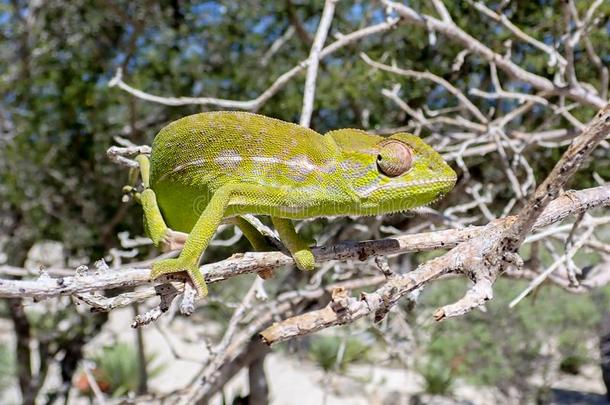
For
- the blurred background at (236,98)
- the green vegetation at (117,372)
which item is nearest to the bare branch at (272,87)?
the blurred background at (236,98)

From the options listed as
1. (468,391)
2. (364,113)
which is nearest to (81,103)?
(364,113)

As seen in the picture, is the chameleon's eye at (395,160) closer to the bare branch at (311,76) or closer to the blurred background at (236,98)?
the bare branch at (311,76)

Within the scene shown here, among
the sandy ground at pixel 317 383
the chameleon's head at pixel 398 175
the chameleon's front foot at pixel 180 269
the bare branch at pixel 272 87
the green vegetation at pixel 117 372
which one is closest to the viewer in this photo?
the chameleon's front foot at pixel 180 269

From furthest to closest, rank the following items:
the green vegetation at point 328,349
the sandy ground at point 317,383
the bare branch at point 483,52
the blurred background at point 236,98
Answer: the green vegetation at point 328,349 < the sandy ground at point 317,383 < the blurred background at point 236,98 < the bare branch at point 483,52

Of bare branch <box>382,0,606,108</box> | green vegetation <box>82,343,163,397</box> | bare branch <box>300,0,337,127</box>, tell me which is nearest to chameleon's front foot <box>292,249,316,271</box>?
bare branch <box>300,0,337,127</box>

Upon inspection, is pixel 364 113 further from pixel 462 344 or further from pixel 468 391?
pixel 468 391

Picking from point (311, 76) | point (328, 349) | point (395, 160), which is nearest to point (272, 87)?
point (311, 76)
